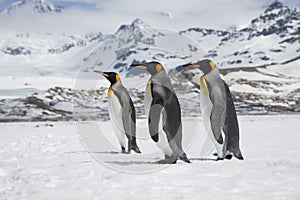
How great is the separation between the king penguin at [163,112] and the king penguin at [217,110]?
2.27 ft

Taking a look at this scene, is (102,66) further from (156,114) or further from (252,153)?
(252,153)

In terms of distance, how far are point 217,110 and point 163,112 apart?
1013 millimetres

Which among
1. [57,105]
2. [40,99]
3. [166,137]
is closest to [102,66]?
[166,137]

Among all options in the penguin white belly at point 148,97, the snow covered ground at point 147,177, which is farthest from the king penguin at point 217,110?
the penguin white belly at point 148,97

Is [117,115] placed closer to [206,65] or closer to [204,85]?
[204,85]

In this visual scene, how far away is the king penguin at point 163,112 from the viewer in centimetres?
539

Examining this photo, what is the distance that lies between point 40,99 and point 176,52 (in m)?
54.6

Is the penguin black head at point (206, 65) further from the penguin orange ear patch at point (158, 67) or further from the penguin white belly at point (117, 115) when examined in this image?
the penguin white belly at point (117, 115)

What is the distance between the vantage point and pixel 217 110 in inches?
231

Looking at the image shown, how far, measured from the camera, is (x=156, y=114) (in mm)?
5379

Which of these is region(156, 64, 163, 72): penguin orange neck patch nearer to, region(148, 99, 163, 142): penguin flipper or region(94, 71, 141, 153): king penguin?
region(148, 99, 163, 142): penguin flipper

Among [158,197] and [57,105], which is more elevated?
[158,197]

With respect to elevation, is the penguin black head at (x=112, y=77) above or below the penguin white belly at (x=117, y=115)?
above

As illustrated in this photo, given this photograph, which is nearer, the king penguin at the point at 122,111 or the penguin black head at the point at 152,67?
the penguin black head at the point at 152,67
